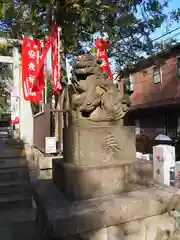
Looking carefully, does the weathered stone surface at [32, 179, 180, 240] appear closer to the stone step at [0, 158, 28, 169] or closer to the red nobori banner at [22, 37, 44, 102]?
the stone step at [0, 158, 28, 169]

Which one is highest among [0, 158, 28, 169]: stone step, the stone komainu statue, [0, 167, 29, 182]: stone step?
the stone komainu statue

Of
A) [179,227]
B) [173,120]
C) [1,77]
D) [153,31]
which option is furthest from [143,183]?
[1,77]

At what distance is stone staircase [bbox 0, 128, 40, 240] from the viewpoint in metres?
4.30

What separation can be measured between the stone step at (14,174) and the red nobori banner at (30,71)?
1.95m

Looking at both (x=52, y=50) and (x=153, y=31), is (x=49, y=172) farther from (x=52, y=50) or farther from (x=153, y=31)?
(x=153, y=31)

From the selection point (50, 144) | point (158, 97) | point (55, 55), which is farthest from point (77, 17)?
point (158, 97)

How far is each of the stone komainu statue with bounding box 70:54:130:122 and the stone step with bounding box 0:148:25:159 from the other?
440cm

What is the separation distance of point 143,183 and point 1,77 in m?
16.3

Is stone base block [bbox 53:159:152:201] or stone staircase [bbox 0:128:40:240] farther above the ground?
stone base block [bbox 53:159:152:201]

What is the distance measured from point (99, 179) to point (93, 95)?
3.52 ft

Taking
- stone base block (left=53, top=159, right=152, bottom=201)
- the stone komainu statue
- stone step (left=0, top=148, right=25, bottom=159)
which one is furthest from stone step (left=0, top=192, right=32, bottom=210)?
the stone komainu statue

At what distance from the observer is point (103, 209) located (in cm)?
255

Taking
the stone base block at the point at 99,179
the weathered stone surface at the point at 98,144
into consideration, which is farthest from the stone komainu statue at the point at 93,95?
the stone base block at the point at 99,179

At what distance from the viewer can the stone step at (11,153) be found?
22.9ft
